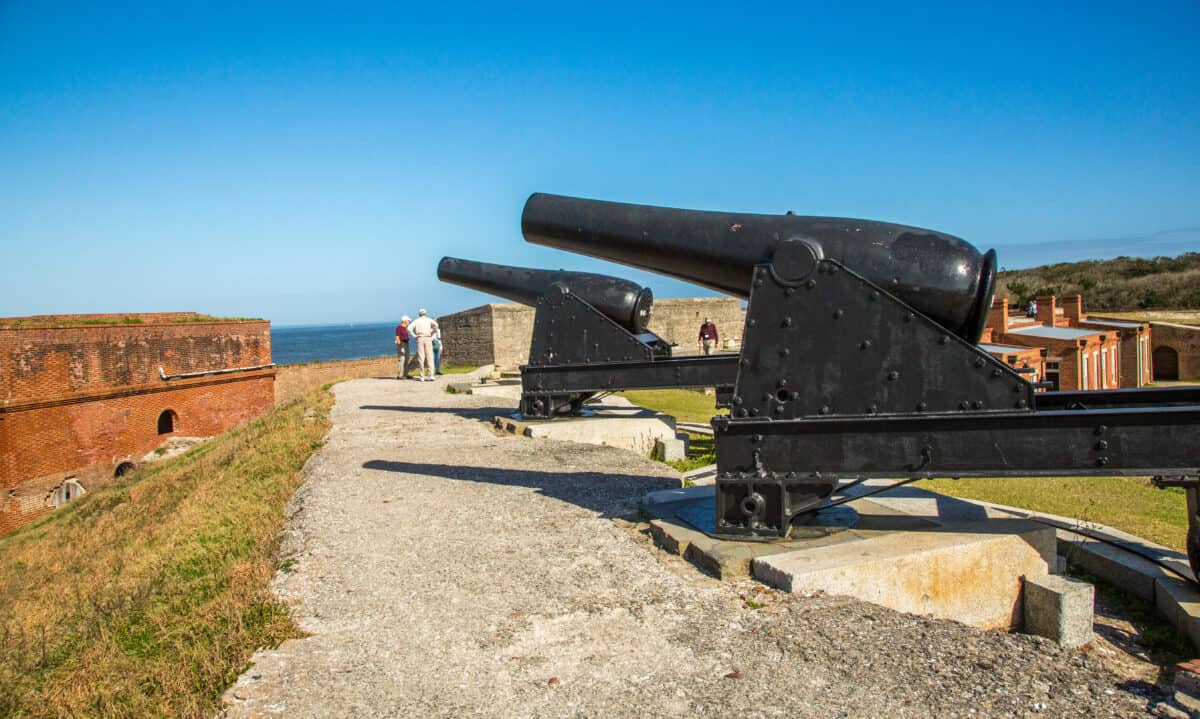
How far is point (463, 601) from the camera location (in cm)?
351

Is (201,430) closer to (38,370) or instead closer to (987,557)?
(38,370)

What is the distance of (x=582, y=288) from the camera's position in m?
8.43

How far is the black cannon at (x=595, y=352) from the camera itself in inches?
307

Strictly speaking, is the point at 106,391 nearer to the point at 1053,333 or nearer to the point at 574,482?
the point at 574,482

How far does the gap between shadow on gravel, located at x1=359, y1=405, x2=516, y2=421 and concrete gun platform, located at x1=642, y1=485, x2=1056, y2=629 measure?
6770 mm

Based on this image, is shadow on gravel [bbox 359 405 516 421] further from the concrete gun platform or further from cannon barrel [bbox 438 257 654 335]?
the concrete gun platform

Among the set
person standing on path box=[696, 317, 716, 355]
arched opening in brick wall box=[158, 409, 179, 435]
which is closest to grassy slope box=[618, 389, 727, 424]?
person standing on path box=[696, 317, 716, 355]

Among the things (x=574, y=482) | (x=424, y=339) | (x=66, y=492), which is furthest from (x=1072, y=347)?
(x=66, y=492)

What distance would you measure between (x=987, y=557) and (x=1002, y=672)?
2.99 feet

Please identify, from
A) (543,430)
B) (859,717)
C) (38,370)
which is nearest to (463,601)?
(859,717)

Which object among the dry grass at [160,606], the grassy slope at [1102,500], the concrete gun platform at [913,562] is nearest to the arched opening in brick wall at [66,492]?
the dry grass at [160,606]

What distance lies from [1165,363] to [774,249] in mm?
29771

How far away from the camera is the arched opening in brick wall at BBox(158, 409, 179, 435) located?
71.3 feet

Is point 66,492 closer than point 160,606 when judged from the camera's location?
No
